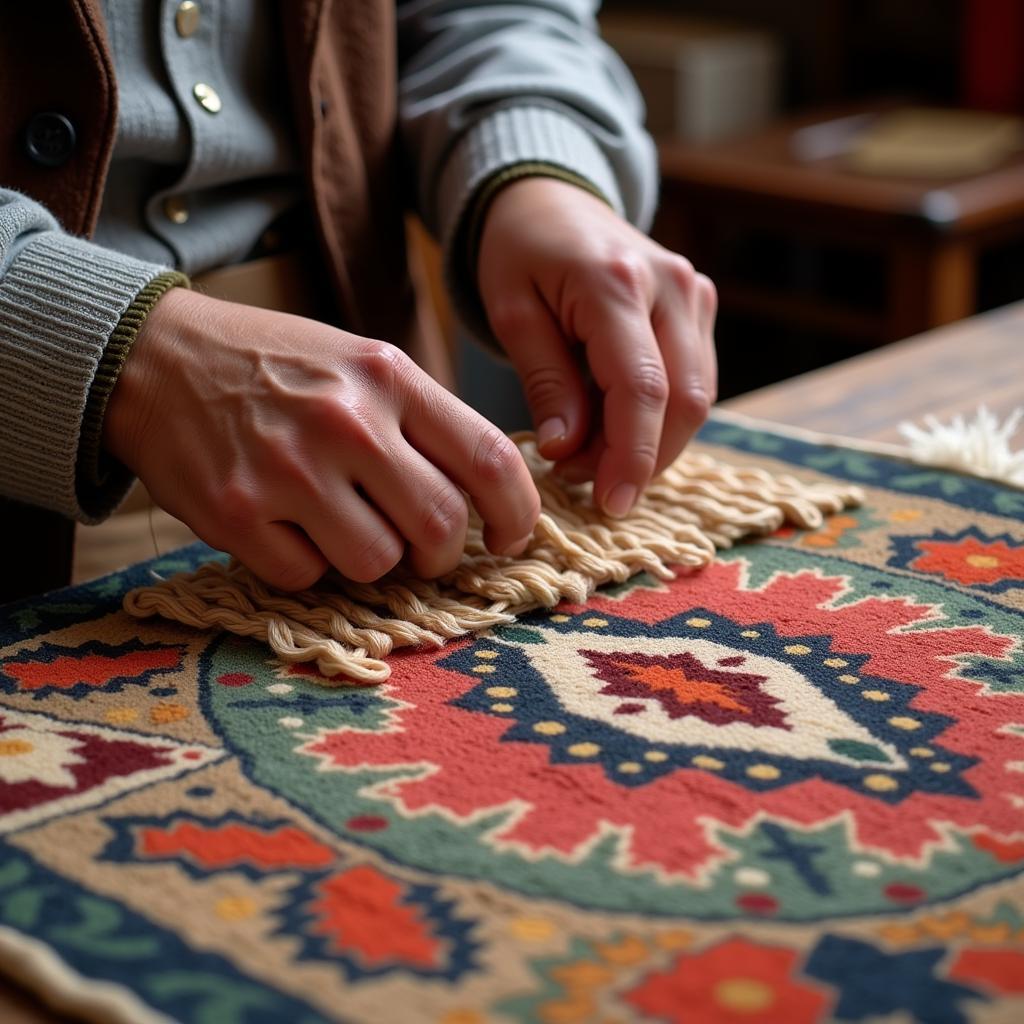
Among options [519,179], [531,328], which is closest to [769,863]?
[531,328]

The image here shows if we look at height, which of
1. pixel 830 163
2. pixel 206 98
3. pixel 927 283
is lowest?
pixel 927 283

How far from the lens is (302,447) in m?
0.59

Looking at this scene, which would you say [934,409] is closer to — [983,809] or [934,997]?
[983,809]

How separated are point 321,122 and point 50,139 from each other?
0.62ft

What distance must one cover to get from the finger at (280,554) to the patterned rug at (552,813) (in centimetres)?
4

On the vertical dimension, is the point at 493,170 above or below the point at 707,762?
above

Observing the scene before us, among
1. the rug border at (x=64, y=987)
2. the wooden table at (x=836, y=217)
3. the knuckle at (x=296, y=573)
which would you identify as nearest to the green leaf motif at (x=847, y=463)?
the knuckle at (x=296, y=573)

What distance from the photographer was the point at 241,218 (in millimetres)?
857

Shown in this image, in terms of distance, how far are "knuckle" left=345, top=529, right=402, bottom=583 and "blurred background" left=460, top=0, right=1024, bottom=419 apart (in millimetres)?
952

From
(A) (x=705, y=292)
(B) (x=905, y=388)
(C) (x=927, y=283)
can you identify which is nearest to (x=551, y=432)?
(A) (x=705, y=292)

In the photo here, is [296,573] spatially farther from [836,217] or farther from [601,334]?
[836,217]

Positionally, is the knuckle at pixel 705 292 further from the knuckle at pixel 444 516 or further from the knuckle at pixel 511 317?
the knuckle at pixel 444 516

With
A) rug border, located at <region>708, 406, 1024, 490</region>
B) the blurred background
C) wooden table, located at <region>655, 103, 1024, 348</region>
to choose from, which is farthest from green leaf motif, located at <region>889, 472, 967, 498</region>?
wooden table, located at <region>655, 103, 1024, 348</region>

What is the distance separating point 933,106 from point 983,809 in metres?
2.15
